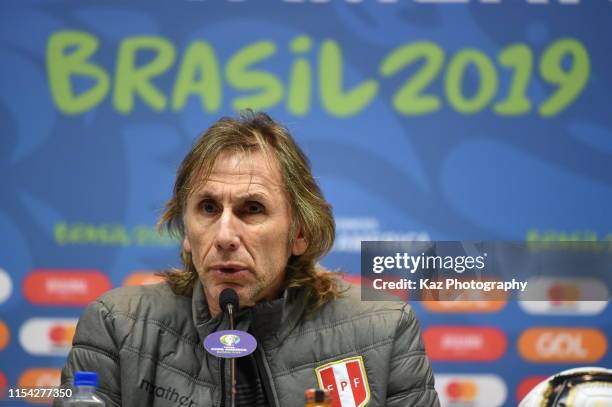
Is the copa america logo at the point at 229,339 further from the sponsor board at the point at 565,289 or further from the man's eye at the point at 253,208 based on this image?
the sponsor board at the point at 565,289

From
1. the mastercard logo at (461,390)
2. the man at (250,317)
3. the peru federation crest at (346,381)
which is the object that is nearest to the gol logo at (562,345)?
the mastercard logo at (461,390)

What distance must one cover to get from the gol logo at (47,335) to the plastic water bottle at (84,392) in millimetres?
1434

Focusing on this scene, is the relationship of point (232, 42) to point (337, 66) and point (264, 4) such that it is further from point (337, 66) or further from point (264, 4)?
point (337, 66)

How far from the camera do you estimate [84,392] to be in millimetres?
1948

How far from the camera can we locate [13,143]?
3.49 m

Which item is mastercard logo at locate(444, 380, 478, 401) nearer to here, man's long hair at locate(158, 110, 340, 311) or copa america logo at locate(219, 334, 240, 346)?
man's long hair at locate(158, 110, 340, 311)

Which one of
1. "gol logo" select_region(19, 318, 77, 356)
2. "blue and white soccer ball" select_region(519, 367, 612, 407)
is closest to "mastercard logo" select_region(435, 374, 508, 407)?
"blue and white soccer ball" select_region(519, 367, 612, 407)

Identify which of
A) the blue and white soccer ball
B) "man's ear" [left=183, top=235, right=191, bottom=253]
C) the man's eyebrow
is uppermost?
the man's eyebrow

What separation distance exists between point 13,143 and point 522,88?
212 cm

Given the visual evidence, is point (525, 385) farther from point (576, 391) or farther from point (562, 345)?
point (576, 391)

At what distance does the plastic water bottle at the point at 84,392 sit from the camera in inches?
70.8

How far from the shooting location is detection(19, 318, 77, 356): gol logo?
344 cm

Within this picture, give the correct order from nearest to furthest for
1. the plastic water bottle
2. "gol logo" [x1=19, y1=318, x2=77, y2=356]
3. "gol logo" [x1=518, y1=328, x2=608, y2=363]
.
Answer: the plastic water bottle < "gol logo" [x1=518, y1=328, x2=608, y2=363] < "gol logo" [x1=19, y1=318, x2=77, y2=356]

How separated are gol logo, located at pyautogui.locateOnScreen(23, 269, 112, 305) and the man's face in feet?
3.99
